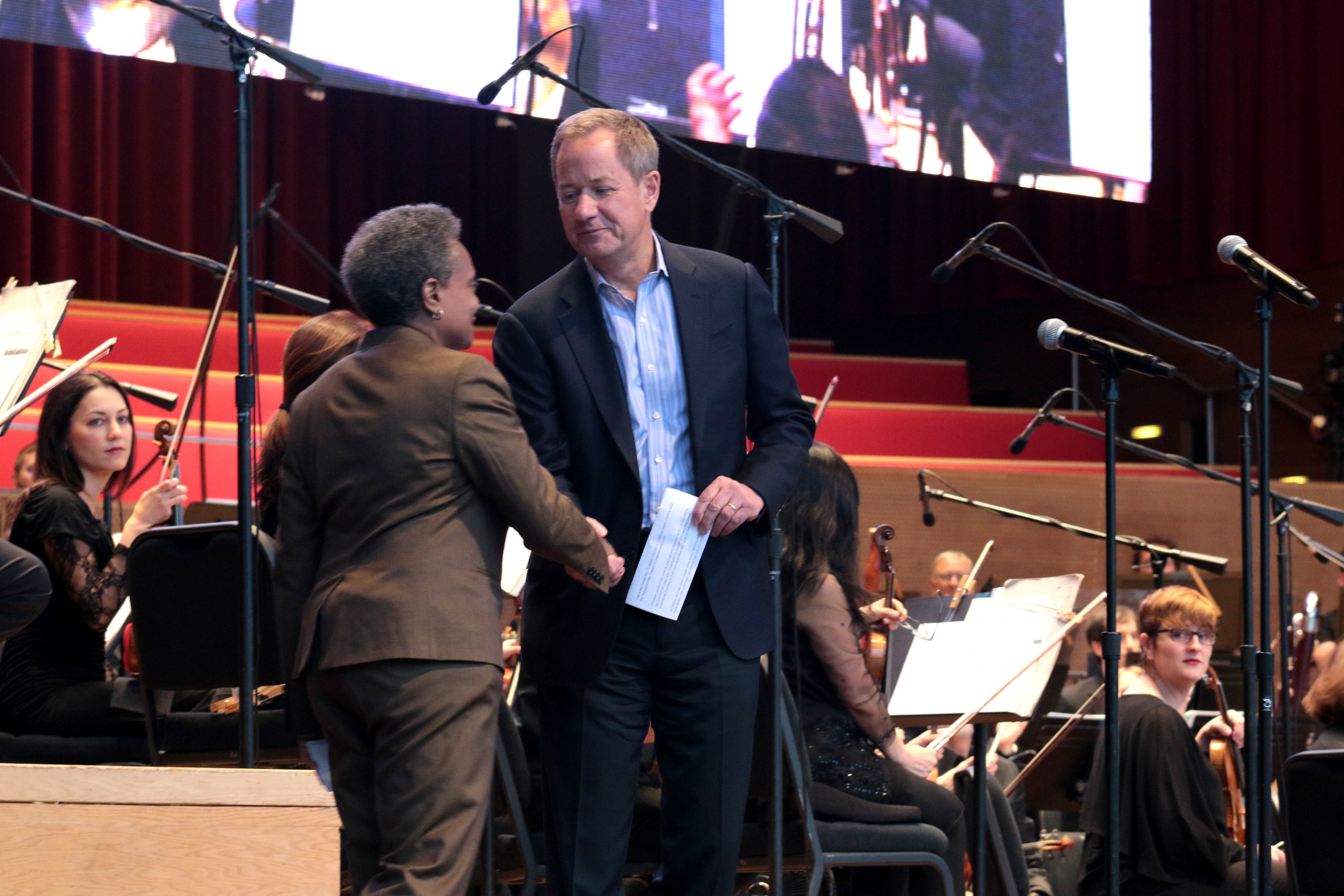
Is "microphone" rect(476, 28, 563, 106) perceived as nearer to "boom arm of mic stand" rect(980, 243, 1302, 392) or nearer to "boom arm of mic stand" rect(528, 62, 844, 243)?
"boom arm of mic stand" rect(528, 62, 844, 243)

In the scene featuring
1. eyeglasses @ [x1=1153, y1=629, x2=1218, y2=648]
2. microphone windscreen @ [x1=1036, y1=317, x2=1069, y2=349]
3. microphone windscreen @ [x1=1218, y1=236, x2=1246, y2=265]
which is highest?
microphone windscreen @ [x1=1218, y1=236, x2=1246, y2=265]

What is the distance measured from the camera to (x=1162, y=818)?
10.4 ft

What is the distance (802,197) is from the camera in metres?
9.87

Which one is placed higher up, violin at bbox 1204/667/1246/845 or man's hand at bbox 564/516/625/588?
man's hand at bbox 564/516/625/588

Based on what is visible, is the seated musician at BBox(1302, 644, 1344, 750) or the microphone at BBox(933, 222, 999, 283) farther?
the microphone at BBox(933, 222, 999, 283)

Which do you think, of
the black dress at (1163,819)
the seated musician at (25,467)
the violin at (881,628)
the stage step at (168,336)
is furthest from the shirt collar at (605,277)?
the stage step at (168,336)

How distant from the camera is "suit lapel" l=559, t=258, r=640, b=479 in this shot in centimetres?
212

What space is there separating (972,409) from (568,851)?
5912 millimetres

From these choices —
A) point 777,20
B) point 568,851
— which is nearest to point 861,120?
point 777,20

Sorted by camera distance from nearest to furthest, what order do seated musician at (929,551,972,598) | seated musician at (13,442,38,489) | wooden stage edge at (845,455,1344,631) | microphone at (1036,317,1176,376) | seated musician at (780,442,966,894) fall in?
microphone at (1036,317,1176,376)
seated musician at (780,442,966,894)
seated musician at (13,442,38,489)
seated musician at (929,551,972,598)
wooden stage edge at (845,455,1344,631)

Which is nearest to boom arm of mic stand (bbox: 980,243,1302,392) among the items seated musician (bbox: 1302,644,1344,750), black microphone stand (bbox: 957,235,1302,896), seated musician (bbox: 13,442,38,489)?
black microphone stand (bbox: 957,235,1302,896)

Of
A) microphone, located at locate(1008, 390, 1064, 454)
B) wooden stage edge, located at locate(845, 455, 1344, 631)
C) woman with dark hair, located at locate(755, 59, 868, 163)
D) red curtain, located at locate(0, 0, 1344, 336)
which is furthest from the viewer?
red curtain, located at locate(0, 0, 1344, 336)

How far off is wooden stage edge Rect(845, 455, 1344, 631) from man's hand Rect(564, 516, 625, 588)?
175 inches

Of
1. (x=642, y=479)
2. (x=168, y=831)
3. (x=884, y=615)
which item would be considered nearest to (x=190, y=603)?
(x=168, y=831)
